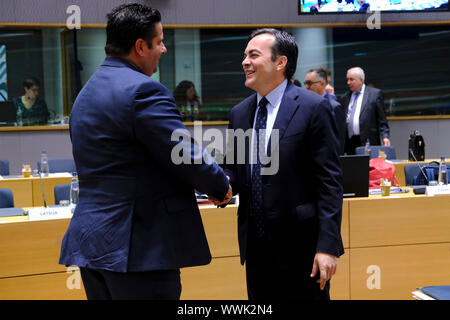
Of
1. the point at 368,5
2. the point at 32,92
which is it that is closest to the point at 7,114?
the point at 32,92

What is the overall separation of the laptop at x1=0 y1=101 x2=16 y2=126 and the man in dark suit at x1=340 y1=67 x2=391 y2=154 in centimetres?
467

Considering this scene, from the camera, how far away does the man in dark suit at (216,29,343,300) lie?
214 cm

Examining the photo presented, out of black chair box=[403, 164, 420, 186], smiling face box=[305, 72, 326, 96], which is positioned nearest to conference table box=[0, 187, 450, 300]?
black chair box=[403, 164, 420, 186]

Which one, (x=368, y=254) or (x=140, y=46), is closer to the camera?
(x=140, y=46)

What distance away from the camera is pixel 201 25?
870 cm

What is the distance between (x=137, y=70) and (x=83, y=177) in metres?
0.38

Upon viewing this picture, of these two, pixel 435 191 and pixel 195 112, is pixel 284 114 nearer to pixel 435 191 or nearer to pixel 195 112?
pixel 435 191

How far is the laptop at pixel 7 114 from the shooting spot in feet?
26.9

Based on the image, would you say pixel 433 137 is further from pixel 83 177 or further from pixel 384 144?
pixel 83 177

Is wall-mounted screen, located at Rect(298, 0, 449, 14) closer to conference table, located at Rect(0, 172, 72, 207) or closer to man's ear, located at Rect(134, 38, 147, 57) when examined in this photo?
conference table, located at Rect(0, 172, 72, 207)

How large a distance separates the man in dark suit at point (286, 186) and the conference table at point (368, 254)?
4.01ft

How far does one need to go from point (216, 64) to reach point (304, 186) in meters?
7.01

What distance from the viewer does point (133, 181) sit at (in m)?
1.76
